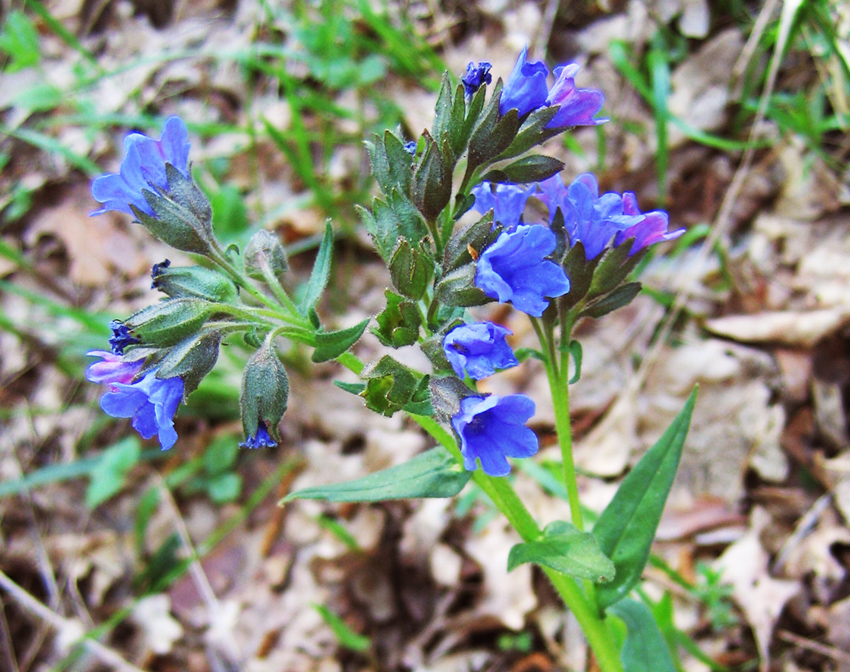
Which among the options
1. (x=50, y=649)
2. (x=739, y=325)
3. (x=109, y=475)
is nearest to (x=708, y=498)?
(x=739, y=325)

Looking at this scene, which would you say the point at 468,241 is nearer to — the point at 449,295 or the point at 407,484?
the point at 449,295

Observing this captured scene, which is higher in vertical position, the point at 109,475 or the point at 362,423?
the point at 109,475

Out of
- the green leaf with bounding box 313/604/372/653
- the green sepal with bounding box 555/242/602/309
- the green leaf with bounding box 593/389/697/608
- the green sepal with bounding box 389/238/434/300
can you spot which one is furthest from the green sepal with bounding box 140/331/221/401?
the green leaf with bounding box 313/604/372/653

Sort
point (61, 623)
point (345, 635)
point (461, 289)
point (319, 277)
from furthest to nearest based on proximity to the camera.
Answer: point (61, 623)
point (345, 635)
point (319, 277)
point (461, 289)

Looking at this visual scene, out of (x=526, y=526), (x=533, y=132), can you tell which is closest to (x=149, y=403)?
(x=526, y=526)

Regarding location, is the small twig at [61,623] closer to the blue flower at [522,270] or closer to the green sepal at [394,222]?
the green sepal at [394,222]

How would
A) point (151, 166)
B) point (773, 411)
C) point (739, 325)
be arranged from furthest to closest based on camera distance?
point (739, 325)
point (773, 411)
point (151, 166)

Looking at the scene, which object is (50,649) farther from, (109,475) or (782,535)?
(782,535)
